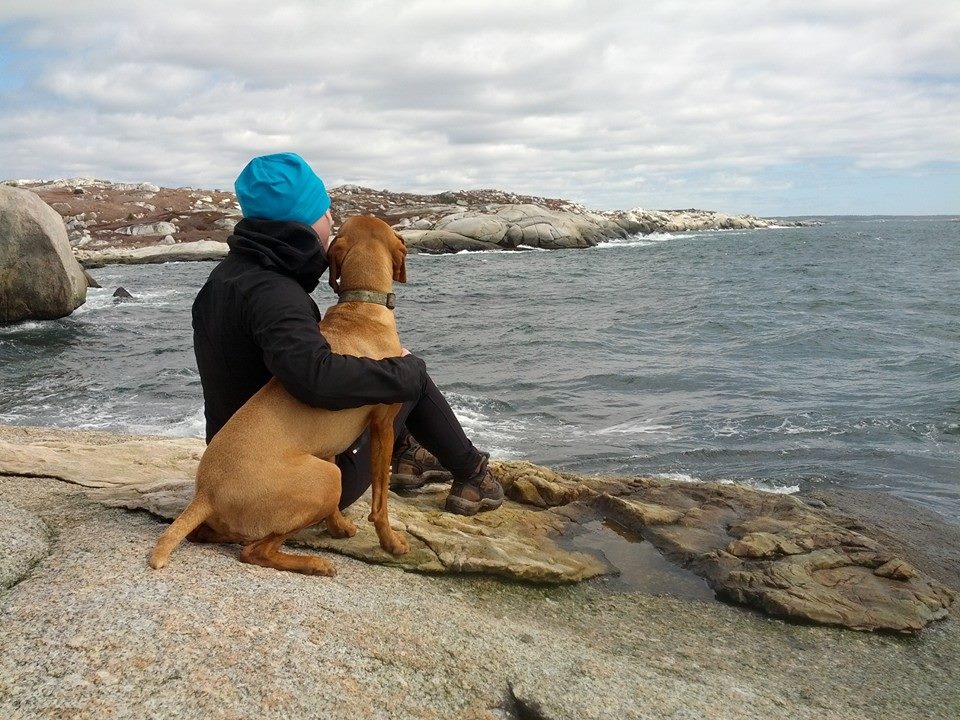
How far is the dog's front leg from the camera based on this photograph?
13.3ft

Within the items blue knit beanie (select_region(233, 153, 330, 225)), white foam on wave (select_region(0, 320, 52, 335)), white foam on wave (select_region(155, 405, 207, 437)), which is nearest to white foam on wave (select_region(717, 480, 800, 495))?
blue knit beanie (select_region(233, 153, 330, 225))

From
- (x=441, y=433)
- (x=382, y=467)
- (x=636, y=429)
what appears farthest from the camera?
(x=636, y=429)

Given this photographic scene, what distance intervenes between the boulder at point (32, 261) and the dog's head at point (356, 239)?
15888 mm

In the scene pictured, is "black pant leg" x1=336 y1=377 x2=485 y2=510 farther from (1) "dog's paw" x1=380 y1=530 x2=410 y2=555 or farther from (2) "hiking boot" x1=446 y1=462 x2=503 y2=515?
(1) "dog's paw" x1=380 y1=530 x2=410 y2=555

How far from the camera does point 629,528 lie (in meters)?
5.61

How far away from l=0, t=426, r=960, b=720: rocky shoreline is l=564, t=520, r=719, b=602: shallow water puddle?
196 millimetres

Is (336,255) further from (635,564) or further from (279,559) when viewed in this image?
(635,564)

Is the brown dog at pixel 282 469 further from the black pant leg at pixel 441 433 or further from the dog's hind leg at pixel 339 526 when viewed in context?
the black pant leg at pixel 441 433

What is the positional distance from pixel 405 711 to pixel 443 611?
867 mm

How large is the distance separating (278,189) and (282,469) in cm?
134

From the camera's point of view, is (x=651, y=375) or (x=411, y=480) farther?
(x=651, y=375)

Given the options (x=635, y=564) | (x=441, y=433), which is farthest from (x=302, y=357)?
(x=635, y=564)

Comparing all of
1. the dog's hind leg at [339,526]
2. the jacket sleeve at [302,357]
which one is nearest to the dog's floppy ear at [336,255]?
the jacket sleeve at [302,357]

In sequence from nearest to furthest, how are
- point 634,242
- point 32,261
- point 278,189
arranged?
point 278,189 → point 32,261 → point 634,242
